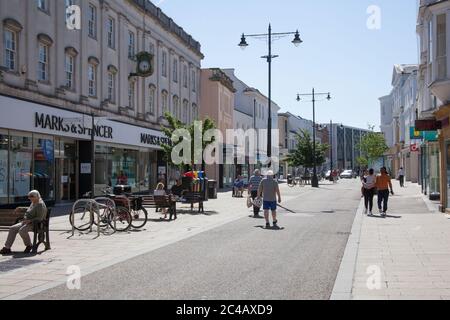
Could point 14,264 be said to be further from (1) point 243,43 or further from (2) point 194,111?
(2) point 194,111

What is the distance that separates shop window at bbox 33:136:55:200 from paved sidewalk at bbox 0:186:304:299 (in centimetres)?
485

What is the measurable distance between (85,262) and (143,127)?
81.9 feet

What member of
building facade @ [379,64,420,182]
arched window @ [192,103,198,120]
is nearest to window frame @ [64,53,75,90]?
arched window @ [192,103,198,120]

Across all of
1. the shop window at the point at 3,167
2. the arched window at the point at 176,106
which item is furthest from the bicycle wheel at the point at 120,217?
the arched window at the point at 176,106

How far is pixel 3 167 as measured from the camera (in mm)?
20609

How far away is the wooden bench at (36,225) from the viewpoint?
11130 millimetres

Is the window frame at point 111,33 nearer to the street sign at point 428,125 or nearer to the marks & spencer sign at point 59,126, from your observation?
the marks & spencer sign at point 59,126

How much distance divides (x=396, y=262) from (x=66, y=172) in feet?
63.2

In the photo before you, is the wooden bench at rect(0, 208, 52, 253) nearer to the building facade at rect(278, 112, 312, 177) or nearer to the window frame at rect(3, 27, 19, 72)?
the window frame at rect(3, 27, 19, 72)

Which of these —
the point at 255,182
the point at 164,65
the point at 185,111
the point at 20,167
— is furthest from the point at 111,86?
the point at 185,111

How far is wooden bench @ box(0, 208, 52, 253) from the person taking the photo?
11130mm

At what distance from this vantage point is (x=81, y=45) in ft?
87.6

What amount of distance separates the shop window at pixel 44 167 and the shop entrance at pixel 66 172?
3.02 feet
